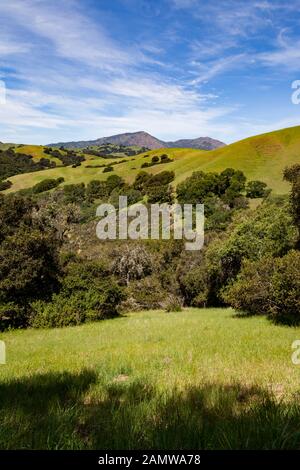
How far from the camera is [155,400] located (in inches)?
209

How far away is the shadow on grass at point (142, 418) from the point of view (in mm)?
3816

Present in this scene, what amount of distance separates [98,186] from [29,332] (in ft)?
246

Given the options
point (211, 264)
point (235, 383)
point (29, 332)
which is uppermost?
point (235, 383)

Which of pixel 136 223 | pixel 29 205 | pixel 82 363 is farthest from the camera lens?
pixel 136 223

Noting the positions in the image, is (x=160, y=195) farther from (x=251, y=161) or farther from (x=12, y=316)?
(x=12, y=316)

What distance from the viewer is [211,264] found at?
3247 cm

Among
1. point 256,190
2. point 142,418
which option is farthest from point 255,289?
point 256,190

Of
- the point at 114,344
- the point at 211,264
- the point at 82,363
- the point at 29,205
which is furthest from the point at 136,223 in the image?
the point at 82,363

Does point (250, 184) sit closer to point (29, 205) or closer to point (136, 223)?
point (136, 223)

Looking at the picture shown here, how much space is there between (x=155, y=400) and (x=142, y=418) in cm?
79

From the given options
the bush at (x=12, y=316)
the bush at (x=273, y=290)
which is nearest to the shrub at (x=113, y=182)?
the bush at (x=12, y=316)

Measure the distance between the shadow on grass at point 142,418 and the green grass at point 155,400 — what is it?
0.04 feet

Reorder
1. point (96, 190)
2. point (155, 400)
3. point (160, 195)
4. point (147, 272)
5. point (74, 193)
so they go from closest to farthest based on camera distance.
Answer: point (155, 400), point (147, 272), point (160, 195), point (74, 193), point (96, 190)
